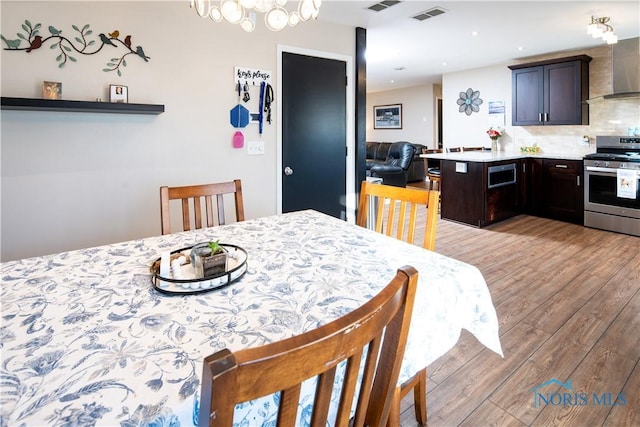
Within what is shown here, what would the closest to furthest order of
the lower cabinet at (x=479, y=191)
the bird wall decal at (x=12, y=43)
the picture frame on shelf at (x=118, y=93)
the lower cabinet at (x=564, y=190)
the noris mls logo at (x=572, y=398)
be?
1. the noris mls logo at (x=572, y=398)
2. the bird wall decal at (x=12, y=43)
3. the picture frame on shelf at (x=118, y=93)
4. the lower cabinet at (x=479, y=191)
5. the lower cabinet at (x=564, y=190)

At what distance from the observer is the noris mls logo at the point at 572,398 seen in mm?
1743

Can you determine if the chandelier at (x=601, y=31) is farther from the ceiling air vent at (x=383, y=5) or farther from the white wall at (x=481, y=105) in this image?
the white wall at (x=481, y=105)

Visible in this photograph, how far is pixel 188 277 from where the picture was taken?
3.94ft

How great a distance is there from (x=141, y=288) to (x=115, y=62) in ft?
6.94

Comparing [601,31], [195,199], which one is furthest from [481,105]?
[195,199]

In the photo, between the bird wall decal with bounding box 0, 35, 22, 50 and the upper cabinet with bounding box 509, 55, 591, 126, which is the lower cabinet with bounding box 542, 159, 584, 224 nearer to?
the upper cabinet with bounding box 509, 55, 591, 126

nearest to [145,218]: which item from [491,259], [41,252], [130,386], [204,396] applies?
[41,252]

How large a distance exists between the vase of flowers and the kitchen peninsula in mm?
1080

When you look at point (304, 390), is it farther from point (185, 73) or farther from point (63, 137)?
point (185, 73)

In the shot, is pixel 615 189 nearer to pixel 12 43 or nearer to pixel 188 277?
pixel 188 277

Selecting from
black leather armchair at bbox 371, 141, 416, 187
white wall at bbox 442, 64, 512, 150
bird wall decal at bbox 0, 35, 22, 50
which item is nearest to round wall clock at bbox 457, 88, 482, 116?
white wall at bbox 442, 64, 512, 150

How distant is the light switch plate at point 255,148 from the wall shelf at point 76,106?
0.80 m

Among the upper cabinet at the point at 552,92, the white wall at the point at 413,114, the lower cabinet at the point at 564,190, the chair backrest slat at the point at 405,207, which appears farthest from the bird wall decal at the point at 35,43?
the white wall at the point at 413,114

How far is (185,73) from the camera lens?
2850 mm
